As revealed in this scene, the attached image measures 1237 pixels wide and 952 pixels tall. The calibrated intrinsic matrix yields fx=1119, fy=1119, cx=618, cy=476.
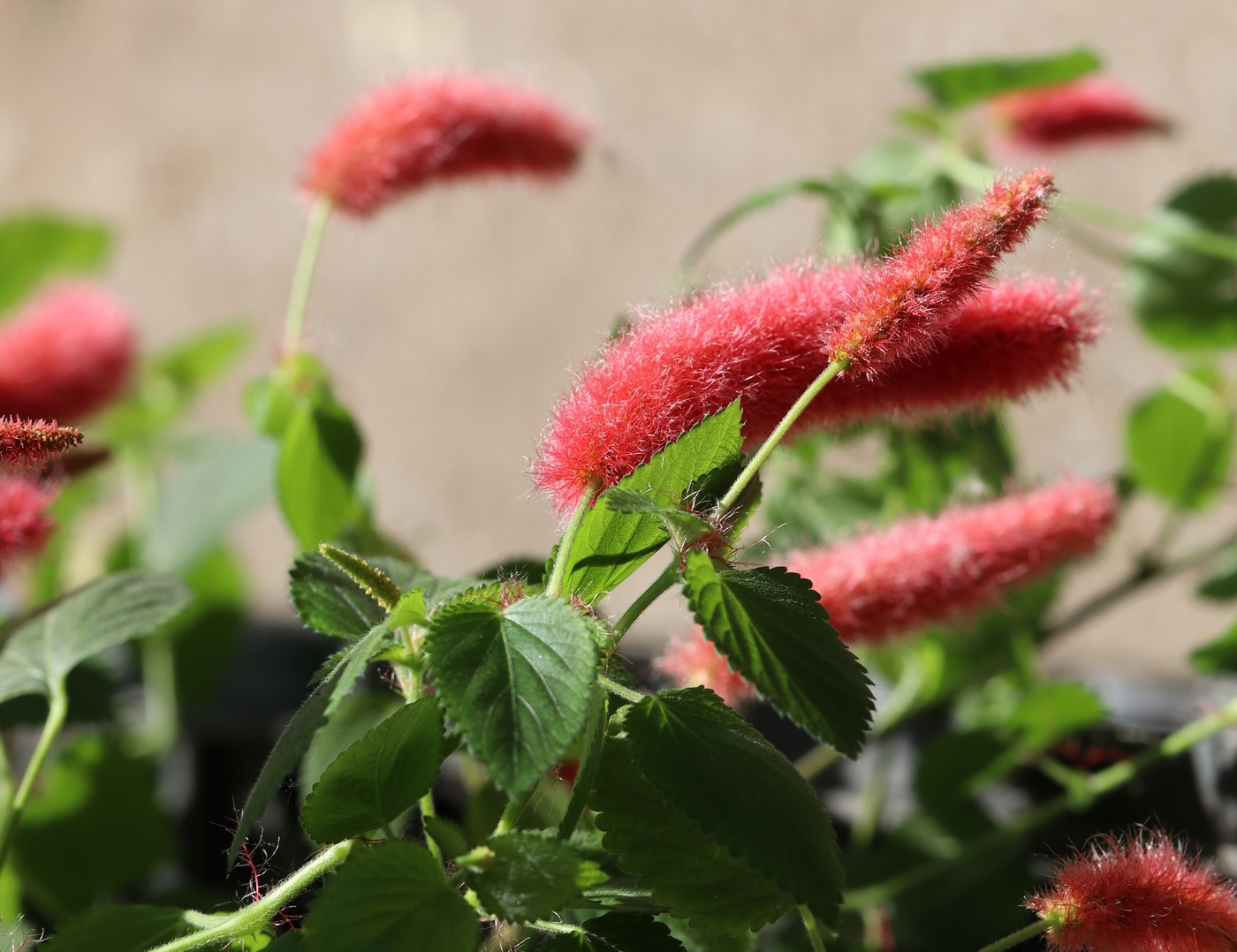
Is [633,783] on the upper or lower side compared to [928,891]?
upper

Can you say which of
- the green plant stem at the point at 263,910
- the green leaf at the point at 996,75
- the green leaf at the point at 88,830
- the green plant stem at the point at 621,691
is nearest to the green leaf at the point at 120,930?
the green plant stem at the point at 263,910

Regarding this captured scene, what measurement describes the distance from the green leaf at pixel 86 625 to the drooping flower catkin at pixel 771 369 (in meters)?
0.16

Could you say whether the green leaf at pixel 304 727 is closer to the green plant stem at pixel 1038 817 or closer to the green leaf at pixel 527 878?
the green leaf at pixel 527 878

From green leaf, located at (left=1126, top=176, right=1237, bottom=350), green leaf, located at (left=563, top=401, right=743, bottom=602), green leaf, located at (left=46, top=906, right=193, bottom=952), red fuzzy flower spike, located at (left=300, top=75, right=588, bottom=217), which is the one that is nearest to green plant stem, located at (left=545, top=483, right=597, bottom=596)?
green leaf, located at (left=563, top=401, right=743, bottom=602)

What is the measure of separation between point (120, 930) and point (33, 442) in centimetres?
13

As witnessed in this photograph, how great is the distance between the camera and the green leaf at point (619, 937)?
251 mm

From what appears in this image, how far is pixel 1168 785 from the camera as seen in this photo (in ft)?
1.67

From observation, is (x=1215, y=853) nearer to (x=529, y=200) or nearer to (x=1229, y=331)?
(x=1229, y=331)

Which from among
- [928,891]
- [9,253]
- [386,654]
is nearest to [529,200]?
[9,253]

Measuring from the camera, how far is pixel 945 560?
35 cm

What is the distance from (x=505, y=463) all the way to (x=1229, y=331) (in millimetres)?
640

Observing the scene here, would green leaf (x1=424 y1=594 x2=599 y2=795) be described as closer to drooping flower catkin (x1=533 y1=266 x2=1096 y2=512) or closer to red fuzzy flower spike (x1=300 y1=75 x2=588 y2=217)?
drooping flower catkin (x1=533 y1=266 x2=1096 y2=512)

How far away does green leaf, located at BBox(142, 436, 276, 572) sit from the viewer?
570 millimetres

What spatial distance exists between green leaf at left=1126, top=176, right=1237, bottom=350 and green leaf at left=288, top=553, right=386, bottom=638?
0.39 meters
